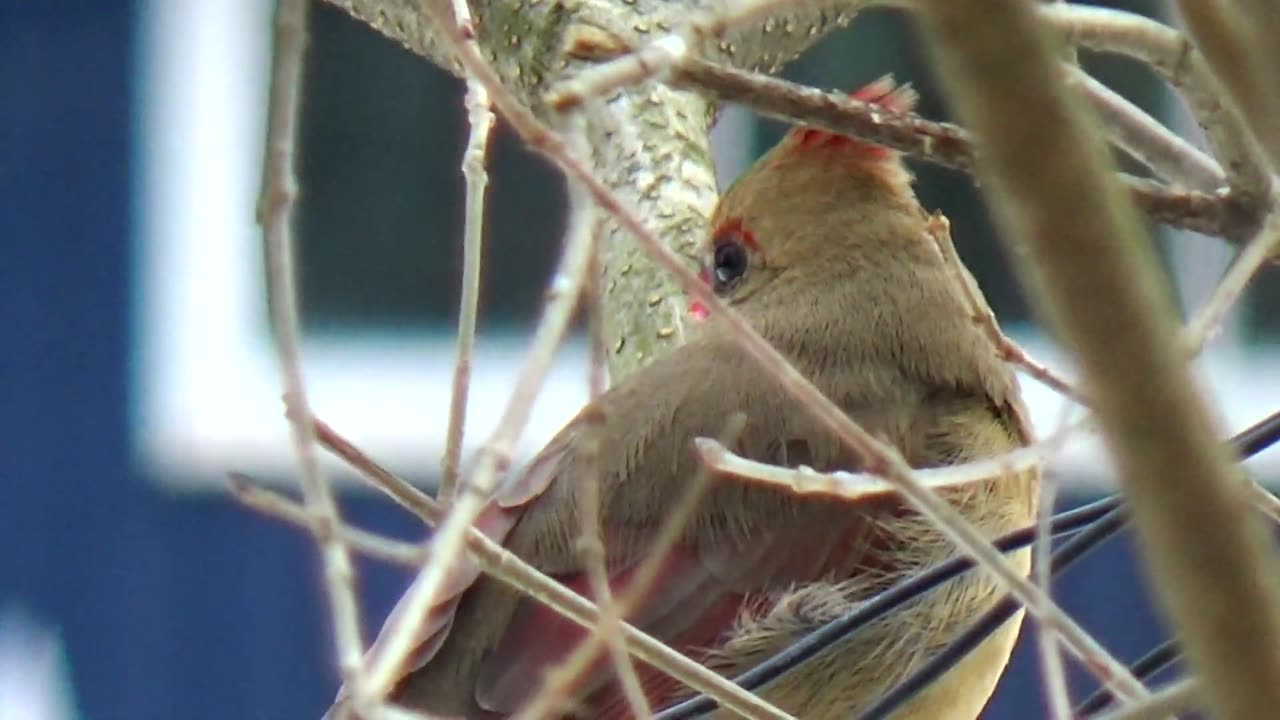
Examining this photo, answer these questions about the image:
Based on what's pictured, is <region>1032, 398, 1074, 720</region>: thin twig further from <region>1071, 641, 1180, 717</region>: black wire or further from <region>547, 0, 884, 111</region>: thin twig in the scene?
<region>547, 0, 884, 111</region>: thin twig

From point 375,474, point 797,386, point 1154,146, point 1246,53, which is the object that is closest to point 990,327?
point 1154,146

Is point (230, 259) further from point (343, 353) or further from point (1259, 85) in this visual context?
point (1259, 85)

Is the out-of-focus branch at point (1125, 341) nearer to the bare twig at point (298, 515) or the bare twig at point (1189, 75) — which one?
the bare twig at point (298, 515)

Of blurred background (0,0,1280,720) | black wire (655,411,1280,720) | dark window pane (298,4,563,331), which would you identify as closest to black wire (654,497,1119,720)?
black wire (655,411,1280,720)

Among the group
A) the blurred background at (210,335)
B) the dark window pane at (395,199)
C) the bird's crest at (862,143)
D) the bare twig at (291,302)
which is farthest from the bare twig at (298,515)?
the dark window pane at (395,199)

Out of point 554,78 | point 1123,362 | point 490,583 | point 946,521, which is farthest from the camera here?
point 554,78

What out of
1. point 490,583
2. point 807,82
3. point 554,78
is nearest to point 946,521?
point 490,583

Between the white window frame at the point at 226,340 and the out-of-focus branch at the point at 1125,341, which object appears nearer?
the out-of-focus branch at the point at 1125,341
